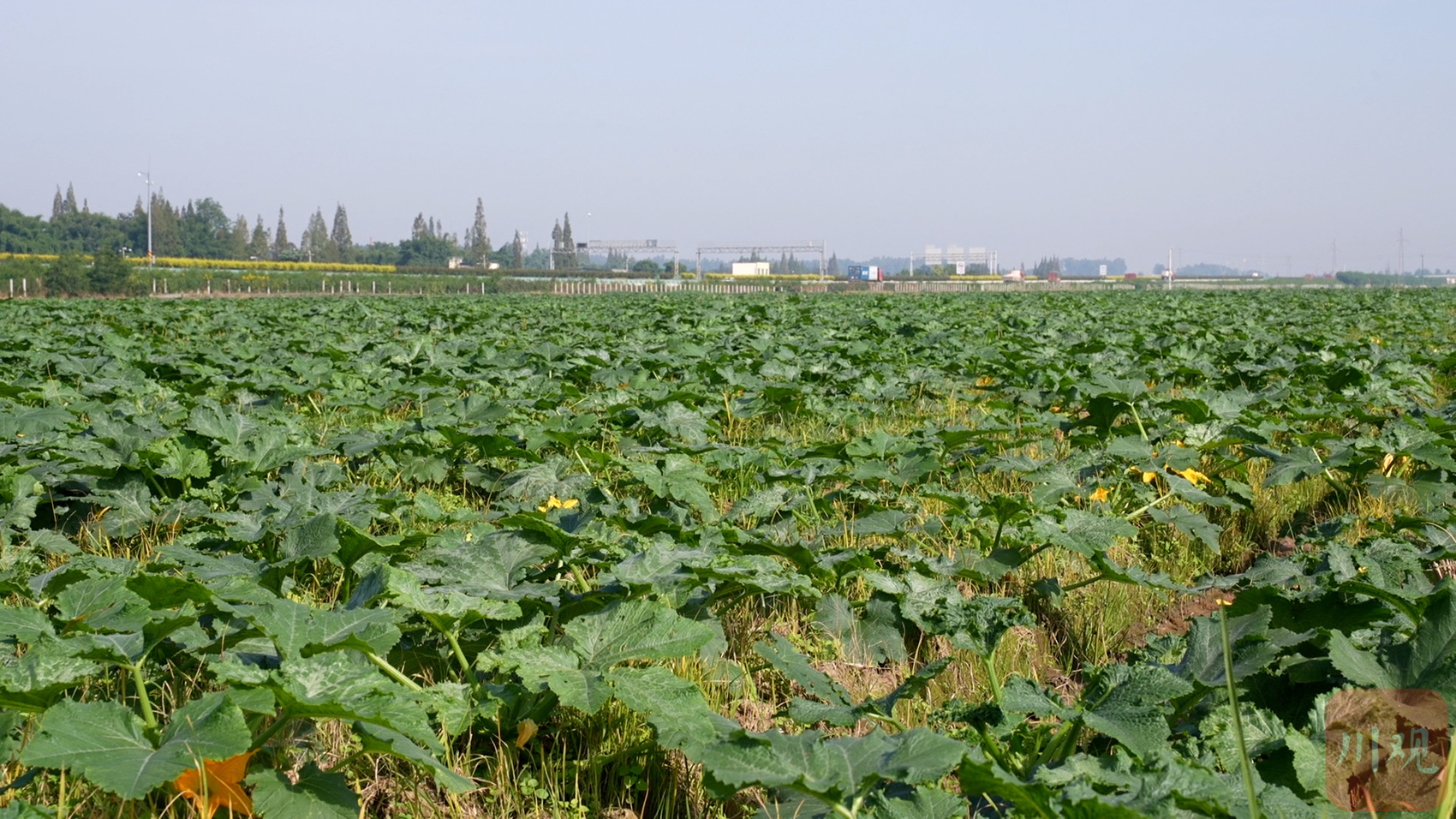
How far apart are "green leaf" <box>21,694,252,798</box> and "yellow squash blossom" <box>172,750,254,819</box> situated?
0.55 ft

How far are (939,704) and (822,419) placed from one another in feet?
15.6

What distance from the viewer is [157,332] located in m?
15.9

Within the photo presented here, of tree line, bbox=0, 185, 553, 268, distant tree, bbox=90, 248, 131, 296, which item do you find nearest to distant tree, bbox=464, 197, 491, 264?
tree line, bbox=0, 185, 553, 268

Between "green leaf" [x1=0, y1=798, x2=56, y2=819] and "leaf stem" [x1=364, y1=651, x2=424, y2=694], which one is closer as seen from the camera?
"green leaf" [x1=0, y1=798, x2=56, y2=819]

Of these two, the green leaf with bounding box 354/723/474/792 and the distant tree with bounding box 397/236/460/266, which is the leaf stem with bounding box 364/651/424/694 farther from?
the distant tree with bounding box 397/236/460/266

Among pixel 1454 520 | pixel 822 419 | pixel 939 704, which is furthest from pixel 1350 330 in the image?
pixel 939 704

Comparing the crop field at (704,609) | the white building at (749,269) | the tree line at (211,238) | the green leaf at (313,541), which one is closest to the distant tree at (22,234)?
the tree line at (211,238)

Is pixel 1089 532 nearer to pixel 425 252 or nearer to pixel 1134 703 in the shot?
pixel 1134 703

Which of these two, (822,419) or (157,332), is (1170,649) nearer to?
(822,419)

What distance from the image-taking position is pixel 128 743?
1.88m

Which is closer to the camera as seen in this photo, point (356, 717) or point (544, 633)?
point (356, 717)

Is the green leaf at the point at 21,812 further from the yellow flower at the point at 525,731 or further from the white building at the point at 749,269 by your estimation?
the white building at the point at 749,269

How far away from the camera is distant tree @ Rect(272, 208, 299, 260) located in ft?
519

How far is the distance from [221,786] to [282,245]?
6985 inches
